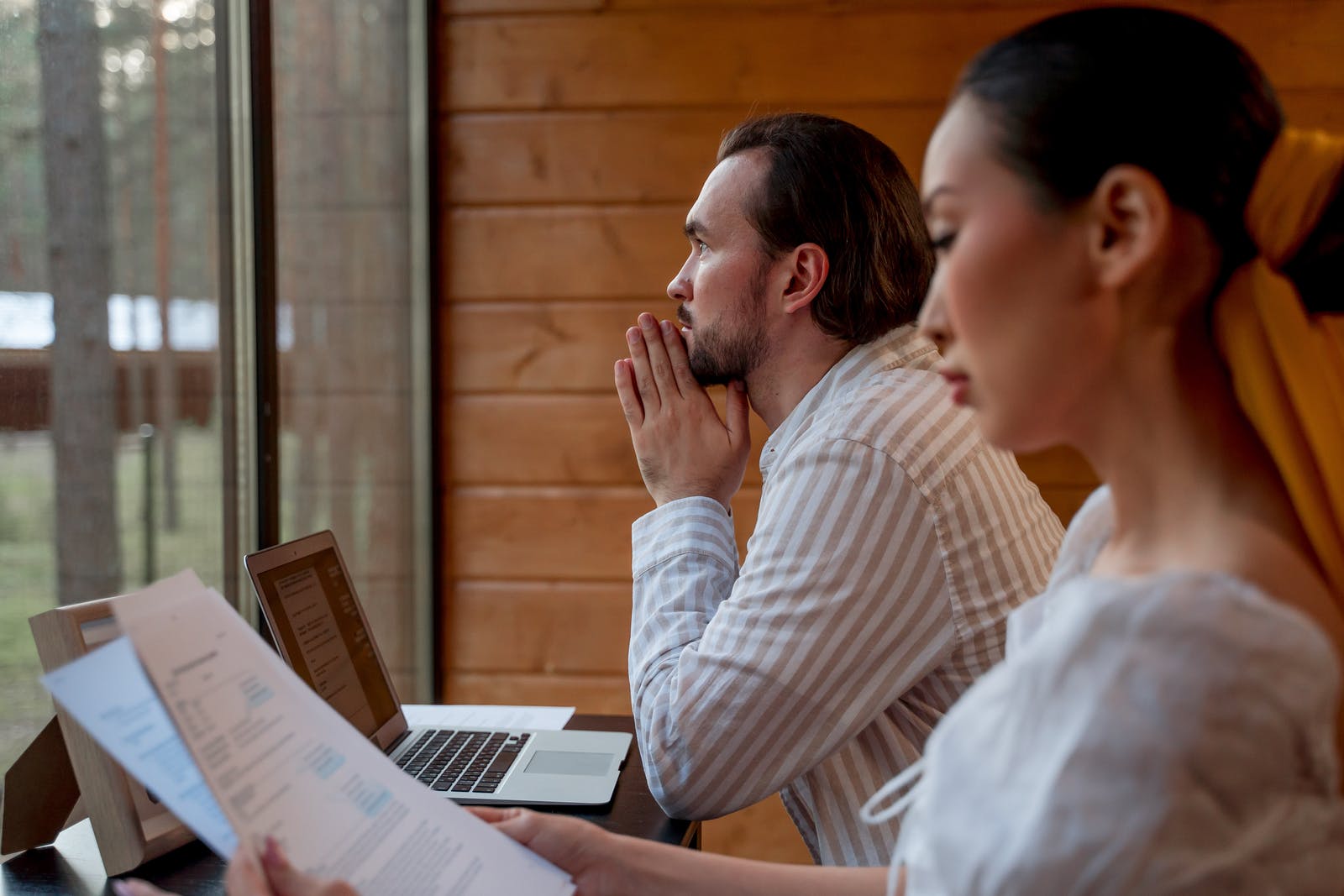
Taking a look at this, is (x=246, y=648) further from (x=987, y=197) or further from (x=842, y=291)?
(x=842, y=291)

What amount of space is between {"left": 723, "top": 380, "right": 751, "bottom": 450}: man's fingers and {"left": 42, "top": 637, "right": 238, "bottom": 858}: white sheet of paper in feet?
2.79

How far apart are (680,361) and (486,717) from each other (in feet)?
1.61

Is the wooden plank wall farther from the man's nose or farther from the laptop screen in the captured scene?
the laptop screen

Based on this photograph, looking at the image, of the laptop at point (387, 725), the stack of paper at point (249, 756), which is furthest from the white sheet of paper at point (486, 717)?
the stack of paper at point (249, 756)

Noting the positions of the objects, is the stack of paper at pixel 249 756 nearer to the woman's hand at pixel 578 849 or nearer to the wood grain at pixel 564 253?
the woman's hand at pixel 578 849

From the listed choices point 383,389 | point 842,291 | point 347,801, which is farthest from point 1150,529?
point 383,389

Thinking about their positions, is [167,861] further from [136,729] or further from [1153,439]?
[1153,439]

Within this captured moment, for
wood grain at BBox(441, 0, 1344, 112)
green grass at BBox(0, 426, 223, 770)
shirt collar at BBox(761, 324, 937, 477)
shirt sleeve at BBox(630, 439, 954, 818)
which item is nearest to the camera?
shirt sleeve at BBox(630, 439, 954, 818)

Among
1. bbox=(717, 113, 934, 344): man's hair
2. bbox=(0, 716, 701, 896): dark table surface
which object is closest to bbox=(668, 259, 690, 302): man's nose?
bbox=(717, 113, 934, 344): man's hair

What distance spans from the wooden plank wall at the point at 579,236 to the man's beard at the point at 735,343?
88 centimetres

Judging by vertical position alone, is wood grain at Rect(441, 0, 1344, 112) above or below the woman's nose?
above

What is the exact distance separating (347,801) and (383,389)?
156 centimetres

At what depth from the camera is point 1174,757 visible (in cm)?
47

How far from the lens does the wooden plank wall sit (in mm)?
→ 2232
